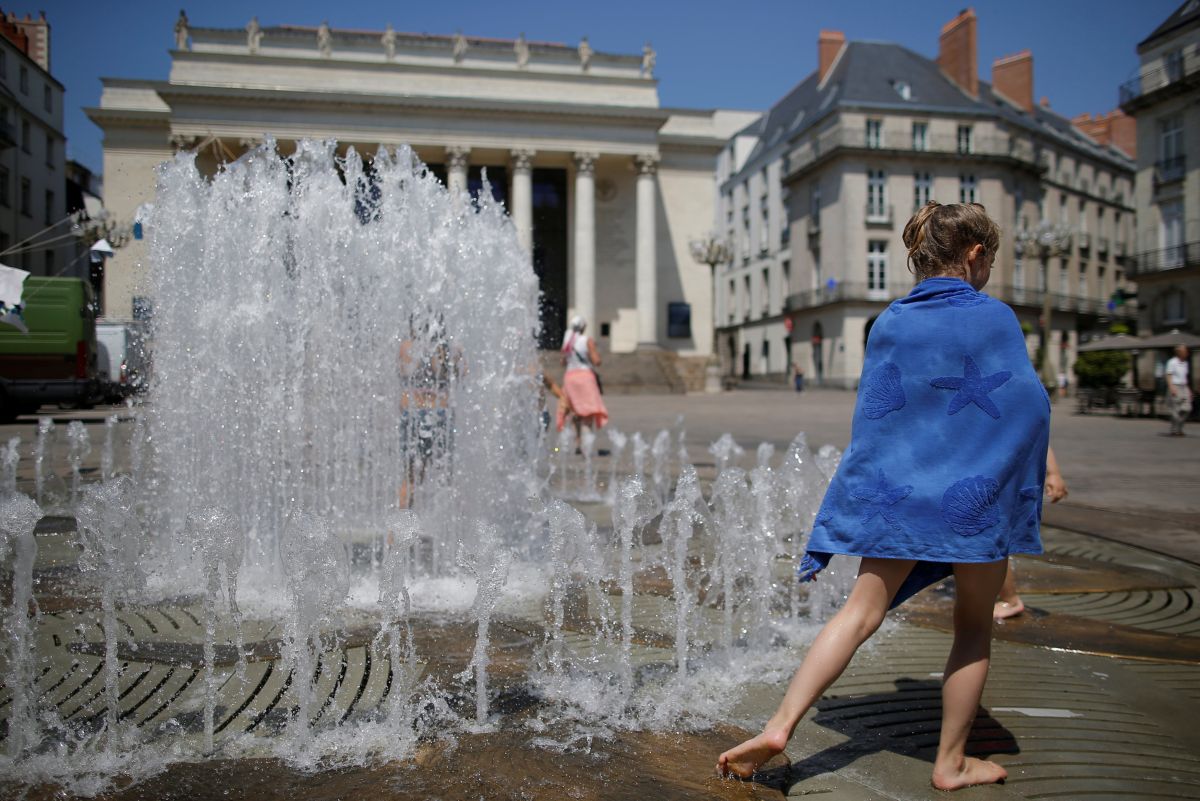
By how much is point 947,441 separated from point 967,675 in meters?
0.64

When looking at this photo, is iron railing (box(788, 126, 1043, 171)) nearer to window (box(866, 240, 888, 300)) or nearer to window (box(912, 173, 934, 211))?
window (box(912, 173, 934, 211))

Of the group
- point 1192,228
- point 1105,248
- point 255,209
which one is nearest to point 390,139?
point 1192,228

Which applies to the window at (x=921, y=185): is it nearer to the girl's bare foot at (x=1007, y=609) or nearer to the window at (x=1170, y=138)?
the window at (x=1170, y=138)

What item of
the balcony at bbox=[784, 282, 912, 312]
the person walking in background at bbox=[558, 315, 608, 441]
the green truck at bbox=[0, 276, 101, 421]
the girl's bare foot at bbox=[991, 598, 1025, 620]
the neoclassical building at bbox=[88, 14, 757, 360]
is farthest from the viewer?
the balcony at bbox=[784, 282, 912, 312]

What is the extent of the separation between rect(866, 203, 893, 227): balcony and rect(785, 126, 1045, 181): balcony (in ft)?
8.74

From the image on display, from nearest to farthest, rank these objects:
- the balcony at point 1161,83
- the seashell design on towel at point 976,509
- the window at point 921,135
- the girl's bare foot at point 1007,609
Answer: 1. the seashell design on towel at point 976,509
2. the girl's bare foot at point 1007,609
3. the balcony at point 1161,83
4. the window at point 921,135

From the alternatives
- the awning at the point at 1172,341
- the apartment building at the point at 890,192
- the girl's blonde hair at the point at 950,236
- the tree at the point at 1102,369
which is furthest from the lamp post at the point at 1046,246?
the girl's blonde hair at the point at 950,236

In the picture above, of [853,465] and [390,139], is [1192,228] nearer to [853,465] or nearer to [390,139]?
[390,139]

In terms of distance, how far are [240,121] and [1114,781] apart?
141ft

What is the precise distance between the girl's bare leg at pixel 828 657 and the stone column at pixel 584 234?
3923 cm

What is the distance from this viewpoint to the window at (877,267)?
46.8 metres

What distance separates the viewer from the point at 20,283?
7.66m

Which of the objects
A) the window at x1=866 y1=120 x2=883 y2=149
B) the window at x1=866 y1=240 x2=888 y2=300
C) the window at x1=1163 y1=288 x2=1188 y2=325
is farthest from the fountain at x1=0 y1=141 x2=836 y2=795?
the window at x1=866 y1=120 x2=883 y2=149

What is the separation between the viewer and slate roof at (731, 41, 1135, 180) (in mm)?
47688
